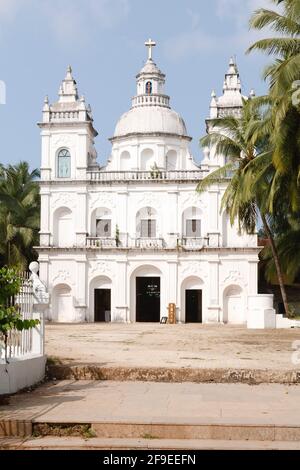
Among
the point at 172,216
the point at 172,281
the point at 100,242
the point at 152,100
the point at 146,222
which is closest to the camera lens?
the point at 172,281

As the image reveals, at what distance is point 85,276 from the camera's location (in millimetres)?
36375

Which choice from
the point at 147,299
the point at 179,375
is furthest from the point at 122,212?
the point at 179,375

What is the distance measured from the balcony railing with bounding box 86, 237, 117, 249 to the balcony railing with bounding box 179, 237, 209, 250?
11.8ft

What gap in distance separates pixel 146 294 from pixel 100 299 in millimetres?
2569

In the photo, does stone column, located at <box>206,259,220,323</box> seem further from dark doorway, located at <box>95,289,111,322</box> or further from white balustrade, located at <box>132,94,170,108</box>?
white balustrade, located at <box>132,94,170,108</box>

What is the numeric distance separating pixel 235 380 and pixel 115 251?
81.8 ft

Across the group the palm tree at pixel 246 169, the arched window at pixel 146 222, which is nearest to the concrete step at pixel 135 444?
the palm tree at pixel 246 169

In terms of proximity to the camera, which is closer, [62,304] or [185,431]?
[185,431]

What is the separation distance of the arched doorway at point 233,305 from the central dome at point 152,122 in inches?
361

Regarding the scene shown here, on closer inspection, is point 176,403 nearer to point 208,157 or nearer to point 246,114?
point 246,114

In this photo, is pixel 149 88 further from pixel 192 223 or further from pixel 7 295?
pixel 7 295

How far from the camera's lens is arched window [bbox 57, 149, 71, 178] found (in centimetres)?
3734

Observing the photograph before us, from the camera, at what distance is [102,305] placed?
1479 inches
